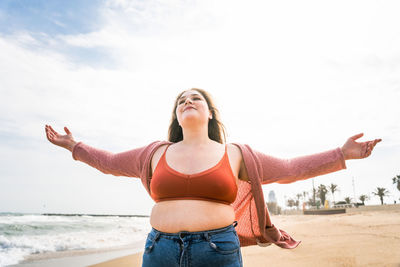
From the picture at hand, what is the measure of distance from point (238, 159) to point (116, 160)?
1169mm

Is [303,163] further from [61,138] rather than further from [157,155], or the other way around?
[61,138]

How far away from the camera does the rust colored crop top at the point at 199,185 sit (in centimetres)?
224

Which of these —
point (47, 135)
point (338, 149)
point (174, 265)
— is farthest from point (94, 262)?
point (338, 149)

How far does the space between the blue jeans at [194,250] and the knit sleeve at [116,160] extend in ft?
2.65

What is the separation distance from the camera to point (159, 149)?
2.83 m

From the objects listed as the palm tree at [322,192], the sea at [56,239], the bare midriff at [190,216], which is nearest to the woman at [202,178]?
the bare midriff at [190,216]

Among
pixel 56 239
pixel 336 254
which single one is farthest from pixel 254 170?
pixel 56 239

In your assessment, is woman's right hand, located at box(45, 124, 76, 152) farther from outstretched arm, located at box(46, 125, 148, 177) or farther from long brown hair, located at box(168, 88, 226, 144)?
long brown hair, located at box(168, 88, 226, 144)

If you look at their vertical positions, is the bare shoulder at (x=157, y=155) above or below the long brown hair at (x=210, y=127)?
below

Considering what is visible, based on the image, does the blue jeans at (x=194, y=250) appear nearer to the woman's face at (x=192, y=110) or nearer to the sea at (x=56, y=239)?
the woman's face at (x=192, y=110)

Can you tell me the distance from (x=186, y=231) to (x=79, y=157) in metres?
1.46

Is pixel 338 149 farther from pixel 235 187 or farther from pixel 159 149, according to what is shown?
pixel 159 149

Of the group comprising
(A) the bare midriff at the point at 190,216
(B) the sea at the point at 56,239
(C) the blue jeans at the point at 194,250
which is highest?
(A) the bare midriff at the point at 190,216

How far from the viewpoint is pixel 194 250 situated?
6.62 ft
